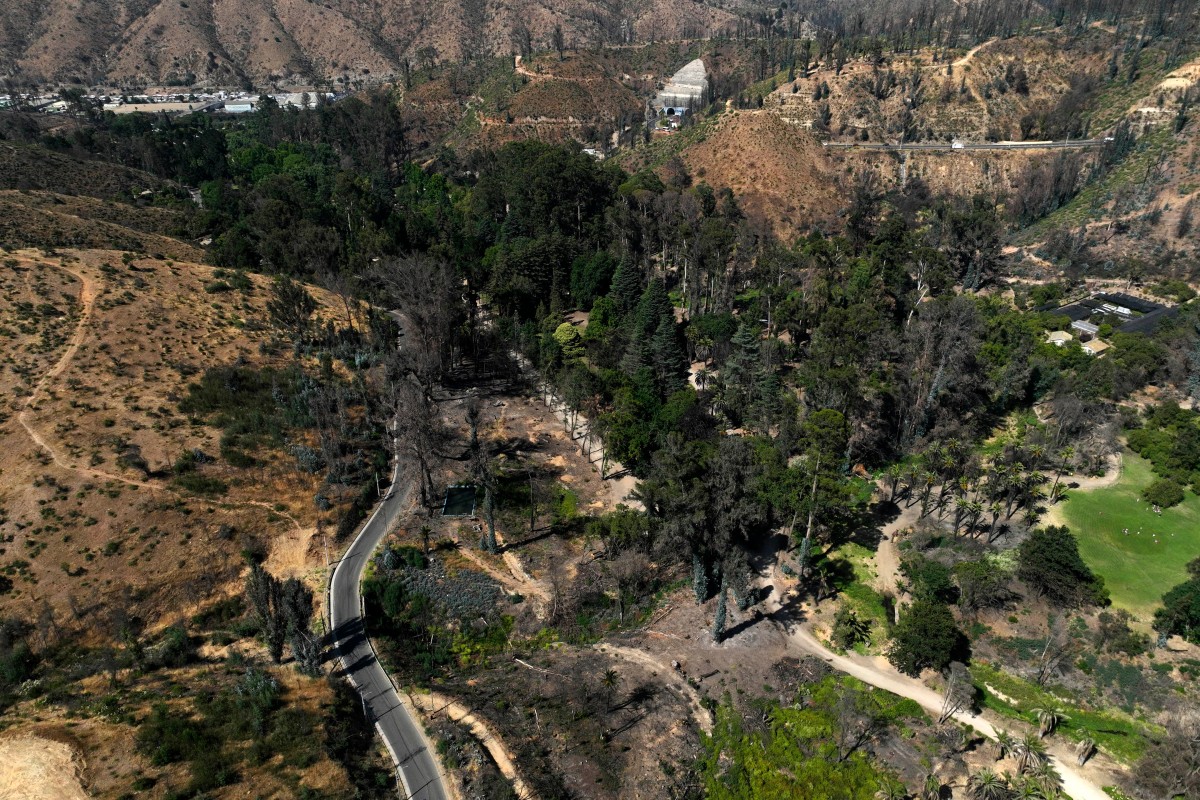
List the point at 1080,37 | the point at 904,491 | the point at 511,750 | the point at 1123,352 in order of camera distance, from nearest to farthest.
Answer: the point at 511,750 → the point at 904,491 → the point at 1123,352 → the point at 1080,37

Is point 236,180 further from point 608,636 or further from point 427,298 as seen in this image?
point 608,636

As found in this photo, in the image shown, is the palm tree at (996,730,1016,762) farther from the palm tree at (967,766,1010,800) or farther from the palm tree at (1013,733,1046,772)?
the palm tree at (967,766,1010,800)

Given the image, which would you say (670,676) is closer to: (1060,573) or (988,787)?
(988,787)

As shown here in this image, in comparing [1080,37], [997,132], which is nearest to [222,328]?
[997,132]

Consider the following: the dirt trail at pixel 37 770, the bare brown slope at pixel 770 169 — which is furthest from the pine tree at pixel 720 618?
the bare brown slope at pixel 770 169

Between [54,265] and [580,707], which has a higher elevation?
[54,265]

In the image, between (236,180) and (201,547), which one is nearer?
(201,547)
